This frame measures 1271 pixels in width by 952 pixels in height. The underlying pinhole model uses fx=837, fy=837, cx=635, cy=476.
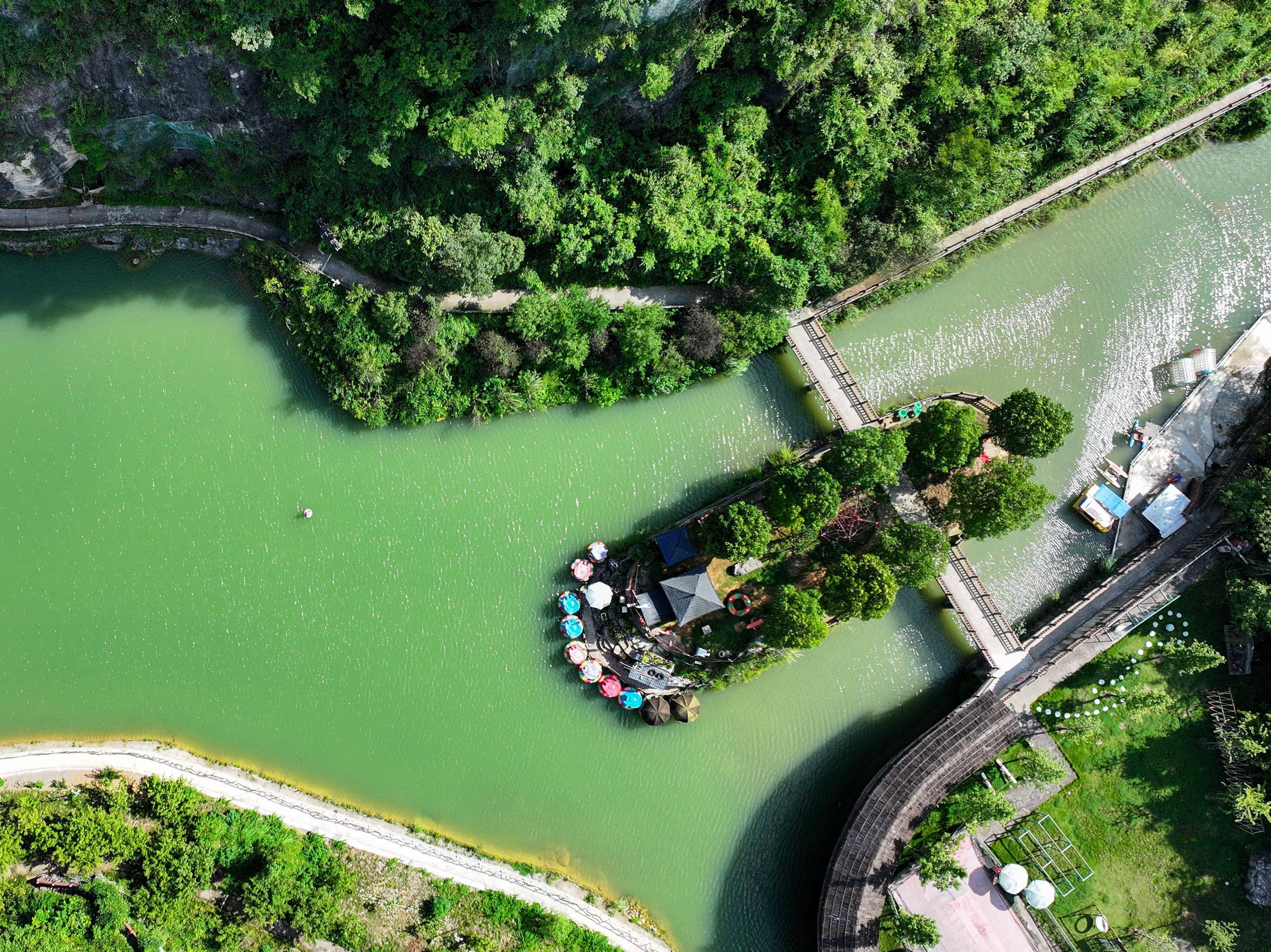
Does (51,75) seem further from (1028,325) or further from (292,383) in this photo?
(1028,325)

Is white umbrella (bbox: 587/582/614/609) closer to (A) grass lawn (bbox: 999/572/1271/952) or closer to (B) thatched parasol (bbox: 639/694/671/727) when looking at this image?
(B) thatched parasol (bbox: 639/694/671/727)

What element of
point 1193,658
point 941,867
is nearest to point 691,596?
point 941,867

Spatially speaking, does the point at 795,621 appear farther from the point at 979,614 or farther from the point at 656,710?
the point at 979,614

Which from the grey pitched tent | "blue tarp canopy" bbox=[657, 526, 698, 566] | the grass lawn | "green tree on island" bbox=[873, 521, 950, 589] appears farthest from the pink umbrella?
the grass lawn

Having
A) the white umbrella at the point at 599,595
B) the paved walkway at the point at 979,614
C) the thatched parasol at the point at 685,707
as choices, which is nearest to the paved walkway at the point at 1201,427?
the paved walkway at the point at 979,614

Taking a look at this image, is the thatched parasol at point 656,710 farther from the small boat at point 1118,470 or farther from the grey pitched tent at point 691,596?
the small boat at point 1118,470

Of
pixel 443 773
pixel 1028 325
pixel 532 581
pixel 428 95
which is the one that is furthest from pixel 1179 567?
pixel 428 95

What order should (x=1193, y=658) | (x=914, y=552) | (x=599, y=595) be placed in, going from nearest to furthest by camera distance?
1. (x=914, y=552)
2. (x=1193, y=658)
3. (x=599, y=595)
